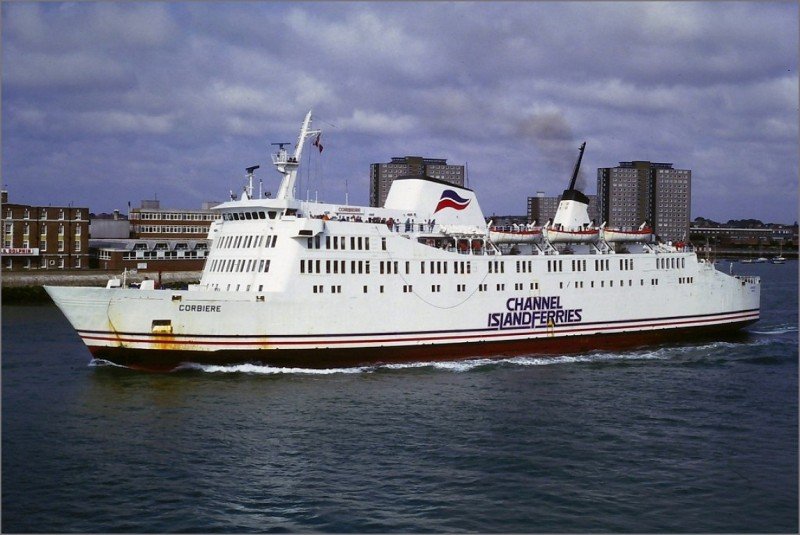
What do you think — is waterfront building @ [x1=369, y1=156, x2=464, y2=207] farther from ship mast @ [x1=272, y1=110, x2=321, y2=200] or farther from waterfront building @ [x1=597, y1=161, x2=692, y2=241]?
waterfront building @ [x1=597, y1=161, x2=692, y2=241]

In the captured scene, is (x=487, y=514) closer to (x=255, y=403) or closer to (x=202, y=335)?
(x=255, y=403)

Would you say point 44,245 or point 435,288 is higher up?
point 44,245

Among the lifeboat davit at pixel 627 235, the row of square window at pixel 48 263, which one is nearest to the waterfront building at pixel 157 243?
the row of square window at pixel 48 263

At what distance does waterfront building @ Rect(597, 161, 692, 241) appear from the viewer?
330ft

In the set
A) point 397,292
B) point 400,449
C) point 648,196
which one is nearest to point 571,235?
point 397,292

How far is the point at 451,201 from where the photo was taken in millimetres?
30844

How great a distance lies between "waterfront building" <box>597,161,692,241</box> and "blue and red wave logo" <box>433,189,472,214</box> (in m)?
71.2

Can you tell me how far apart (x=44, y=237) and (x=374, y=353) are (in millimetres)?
38754

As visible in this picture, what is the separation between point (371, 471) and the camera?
15828mm

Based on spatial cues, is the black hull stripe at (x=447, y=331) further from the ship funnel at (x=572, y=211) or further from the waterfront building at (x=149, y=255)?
the waterfront building at (x=149, y=255)

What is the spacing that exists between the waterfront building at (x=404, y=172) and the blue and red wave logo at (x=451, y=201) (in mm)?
19861

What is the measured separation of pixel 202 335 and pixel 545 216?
46.4m

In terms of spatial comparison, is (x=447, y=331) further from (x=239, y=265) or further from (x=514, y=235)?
(x=239, y=265)

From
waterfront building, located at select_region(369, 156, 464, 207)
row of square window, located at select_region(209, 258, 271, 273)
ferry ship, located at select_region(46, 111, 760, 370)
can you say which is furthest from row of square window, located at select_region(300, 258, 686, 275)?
waterfront building, located at select_region(369, 156, 464, 207)
